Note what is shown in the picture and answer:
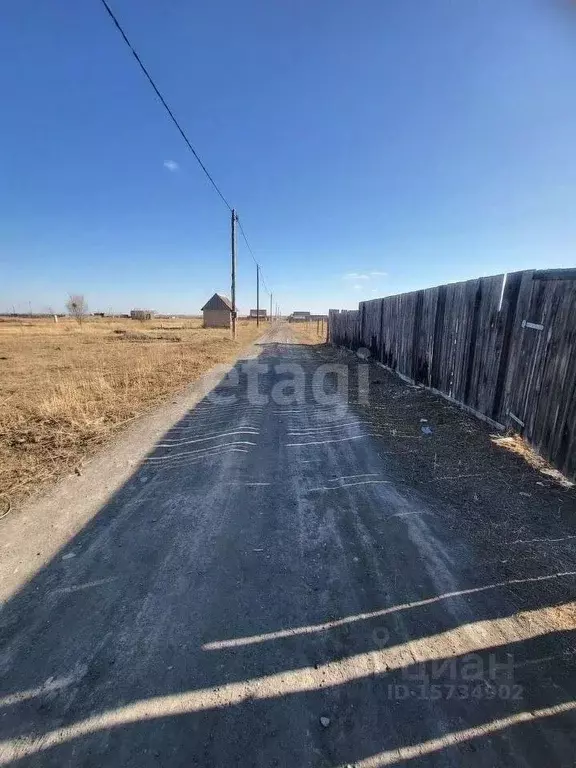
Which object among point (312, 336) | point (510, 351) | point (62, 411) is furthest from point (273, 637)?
point (312, 336)

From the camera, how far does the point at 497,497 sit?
3352 mm

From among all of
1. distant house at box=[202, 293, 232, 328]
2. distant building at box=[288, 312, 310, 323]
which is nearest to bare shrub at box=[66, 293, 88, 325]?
distant house at box=[202, 293, 232, 328]

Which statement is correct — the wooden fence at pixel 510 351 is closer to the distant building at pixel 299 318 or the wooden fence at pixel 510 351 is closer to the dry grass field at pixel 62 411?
the dry grass field at pixel 62 411

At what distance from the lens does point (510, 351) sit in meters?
4.81

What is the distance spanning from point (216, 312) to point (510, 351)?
44063 mm

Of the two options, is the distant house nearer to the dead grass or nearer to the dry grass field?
the dead grass

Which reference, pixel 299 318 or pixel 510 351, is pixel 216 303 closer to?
pixel 510 351

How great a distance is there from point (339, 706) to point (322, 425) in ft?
13.4

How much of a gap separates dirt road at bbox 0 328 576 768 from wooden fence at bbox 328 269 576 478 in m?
1.76

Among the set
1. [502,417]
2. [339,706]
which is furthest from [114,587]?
[502,417]

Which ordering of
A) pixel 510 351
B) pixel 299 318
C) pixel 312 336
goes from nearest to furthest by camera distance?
1. pixel 510 351
2. pixel 312 336
3. pixel 299 318

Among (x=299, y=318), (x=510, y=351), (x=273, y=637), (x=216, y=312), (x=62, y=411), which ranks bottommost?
(x=273, y=637)

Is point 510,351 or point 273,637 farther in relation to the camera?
point 510,351

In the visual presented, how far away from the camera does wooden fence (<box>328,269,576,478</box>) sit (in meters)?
3.71
